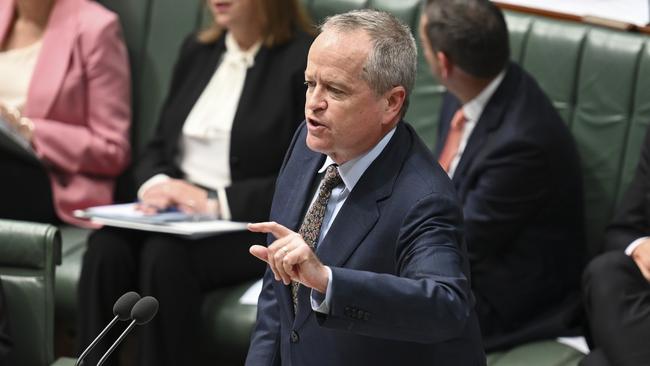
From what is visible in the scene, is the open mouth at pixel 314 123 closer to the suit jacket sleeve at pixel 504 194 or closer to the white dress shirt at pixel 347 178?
the white dress shirt at pixel 347 178

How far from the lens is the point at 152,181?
12.4ft

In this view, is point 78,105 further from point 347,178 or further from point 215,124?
point 347,178

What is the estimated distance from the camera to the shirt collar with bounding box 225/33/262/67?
12.3 feet

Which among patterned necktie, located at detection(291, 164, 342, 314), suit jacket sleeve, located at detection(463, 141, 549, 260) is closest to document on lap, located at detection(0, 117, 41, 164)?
suit jacket sleeve, located at detection(463, 141, 549, 260)

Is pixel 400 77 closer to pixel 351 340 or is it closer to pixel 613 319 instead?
pixel 351 340

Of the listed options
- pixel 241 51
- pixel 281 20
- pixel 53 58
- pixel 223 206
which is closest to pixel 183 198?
pixel 223 206

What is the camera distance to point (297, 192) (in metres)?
2.37

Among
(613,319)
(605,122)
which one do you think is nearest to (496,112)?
(605,122)

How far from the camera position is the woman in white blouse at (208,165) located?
11.0 ft

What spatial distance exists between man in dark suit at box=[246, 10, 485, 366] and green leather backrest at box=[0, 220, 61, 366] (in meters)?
0.71

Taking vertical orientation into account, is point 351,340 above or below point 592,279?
above

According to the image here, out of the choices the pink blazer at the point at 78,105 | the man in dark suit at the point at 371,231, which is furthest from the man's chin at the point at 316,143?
the pink blazer at the point at 78,105

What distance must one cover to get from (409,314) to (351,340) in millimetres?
255

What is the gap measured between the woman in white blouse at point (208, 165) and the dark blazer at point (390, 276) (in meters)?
0.99
